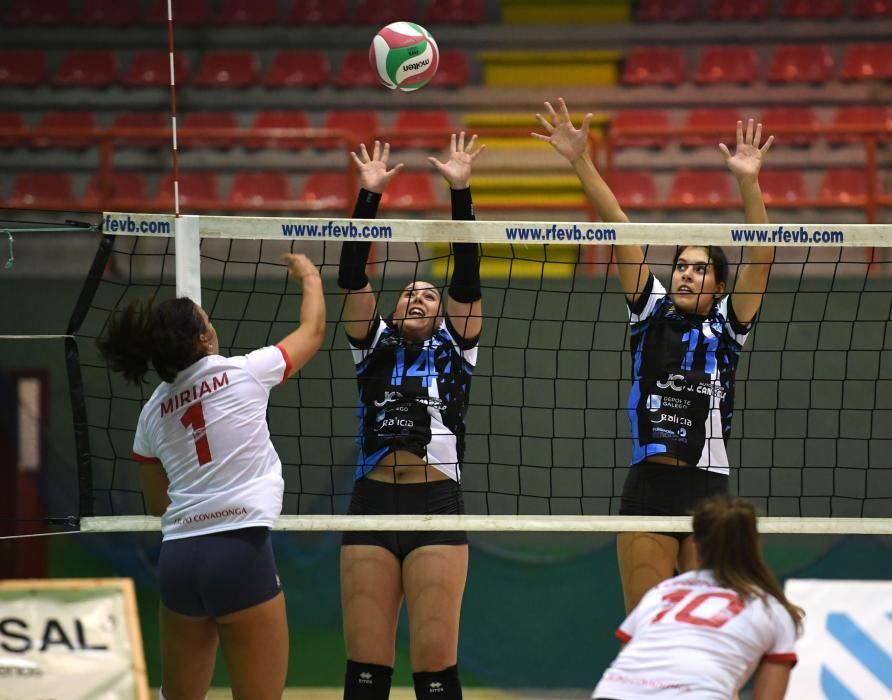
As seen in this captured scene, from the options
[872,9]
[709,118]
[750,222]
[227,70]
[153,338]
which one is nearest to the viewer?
[153,338]

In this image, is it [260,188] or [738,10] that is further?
[738,10]

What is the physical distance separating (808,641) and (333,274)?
4.33 metres

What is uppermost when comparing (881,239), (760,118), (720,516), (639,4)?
(639,4)

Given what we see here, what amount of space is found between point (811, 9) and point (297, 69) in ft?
17.5

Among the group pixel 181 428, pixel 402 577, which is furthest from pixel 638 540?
pixel 181 428

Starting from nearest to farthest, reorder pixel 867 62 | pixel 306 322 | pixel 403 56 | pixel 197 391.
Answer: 1. pixel 197 391
2. pixel 306 322
3. pixel 403 56
4. pixel 867 62

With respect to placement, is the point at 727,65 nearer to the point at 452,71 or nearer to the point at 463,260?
the point at 452,71

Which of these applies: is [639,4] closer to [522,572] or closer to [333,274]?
[333,274]

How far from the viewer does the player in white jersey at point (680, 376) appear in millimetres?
4641

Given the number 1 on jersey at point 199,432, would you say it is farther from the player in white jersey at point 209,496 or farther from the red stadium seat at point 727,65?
the red stadium seat at point 727,65

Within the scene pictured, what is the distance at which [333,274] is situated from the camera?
891 cm

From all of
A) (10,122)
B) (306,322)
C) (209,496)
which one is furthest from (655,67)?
(209,496)

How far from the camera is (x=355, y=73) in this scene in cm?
1209

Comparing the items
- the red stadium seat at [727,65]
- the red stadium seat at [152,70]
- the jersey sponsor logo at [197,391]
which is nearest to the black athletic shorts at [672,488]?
the jersey sponsor logo at [197,391]
